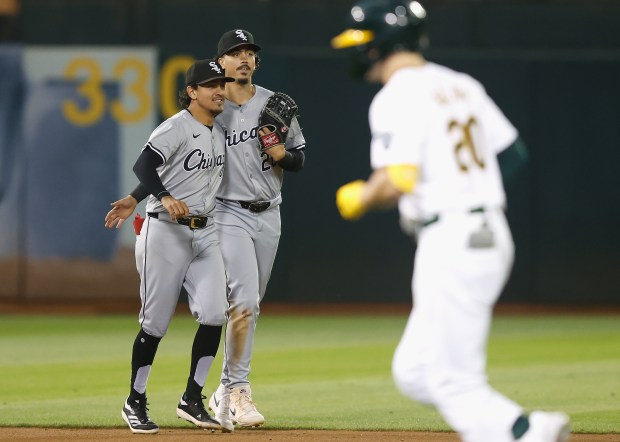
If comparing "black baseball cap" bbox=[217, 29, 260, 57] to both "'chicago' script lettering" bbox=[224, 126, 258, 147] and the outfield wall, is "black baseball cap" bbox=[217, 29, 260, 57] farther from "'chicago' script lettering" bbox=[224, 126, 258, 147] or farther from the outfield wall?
the outfield wall

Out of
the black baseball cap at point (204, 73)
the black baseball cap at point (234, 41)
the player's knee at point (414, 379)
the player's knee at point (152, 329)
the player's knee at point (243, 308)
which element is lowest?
the player's knee at point (152, 329)

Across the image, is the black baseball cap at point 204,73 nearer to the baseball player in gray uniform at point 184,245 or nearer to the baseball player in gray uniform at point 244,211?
the baseball player in gray uniform at point 184,245

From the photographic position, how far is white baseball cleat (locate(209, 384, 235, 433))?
6863 millimetres

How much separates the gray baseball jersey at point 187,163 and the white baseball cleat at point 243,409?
104 centimetres

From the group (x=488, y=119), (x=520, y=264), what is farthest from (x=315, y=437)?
(x=520, y=264)

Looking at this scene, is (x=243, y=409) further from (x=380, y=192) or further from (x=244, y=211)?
(x=380, y=192)

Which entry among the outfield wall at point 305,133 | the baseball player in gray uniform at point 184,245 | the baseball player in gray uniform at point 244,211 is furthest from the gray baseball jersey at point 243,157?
the outfield wall at point 305,133

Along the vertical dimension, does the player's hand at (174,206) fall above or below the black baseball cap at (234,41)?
below

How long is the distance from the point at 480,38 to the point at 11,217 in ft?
20.5

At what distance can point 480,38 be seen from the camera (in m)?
15.8

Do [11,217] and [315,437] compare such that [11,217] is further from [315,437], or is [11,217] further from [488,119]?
[488,119]

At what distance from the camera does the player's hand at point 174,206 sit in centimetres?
640

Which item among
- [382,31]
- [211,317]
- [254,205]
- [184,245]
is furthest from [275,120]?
[382,31]

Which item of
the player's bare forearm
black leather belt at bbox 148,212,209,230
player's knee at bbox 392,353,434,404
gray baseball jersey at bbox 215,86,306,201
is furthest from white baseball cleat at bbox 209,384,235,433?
the player's bare forearm
